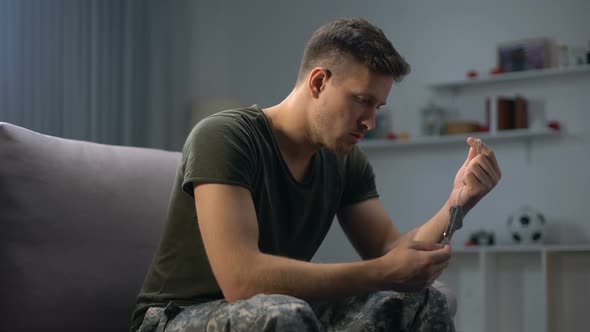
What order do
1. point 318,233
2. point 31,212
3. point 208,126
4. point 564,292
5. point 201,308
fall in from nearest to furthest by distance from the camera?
point 201,308 < point 208,126 < point 31,212 < point 318,233 < point 564,292

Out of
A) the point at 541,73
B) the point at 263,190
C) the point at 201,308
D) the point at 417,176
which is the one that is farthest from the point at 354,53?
the point at 417,176

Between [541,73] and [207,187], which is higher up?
[541,73]

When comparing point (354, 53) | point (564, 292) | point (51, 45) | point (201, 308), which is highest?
point (51, 45)

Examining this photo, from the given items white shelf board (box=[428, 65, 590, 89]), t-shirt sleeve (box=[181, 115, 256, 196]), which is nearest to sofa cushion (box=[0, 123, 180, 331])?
t-shirt sleeve (box=[181, 115, 256, 196])

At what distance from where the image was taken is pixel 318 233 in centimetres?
183

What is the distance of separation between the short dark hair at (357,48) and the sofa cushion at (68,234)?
520mm

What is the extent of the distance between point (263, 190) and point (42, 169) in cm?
49

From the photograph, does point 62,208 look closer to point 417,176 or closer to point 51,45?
point 51,45

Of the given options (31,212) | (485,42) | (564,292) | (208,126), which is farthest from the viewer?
(485,42)

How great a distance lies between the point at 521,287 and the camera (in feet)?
14.4

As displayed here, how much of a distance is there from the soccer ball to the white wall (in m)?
0.15

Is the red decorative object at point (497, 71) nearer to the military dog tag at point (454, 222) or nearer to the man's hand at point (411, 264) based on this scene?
the military dog tag at point (454, 222)

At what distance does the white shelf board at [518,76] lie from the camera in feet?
13.9

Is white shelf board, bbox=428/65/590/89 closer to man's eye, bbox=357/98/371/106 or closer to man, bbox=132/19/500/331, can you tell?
man, bbox=132/19/500/331
